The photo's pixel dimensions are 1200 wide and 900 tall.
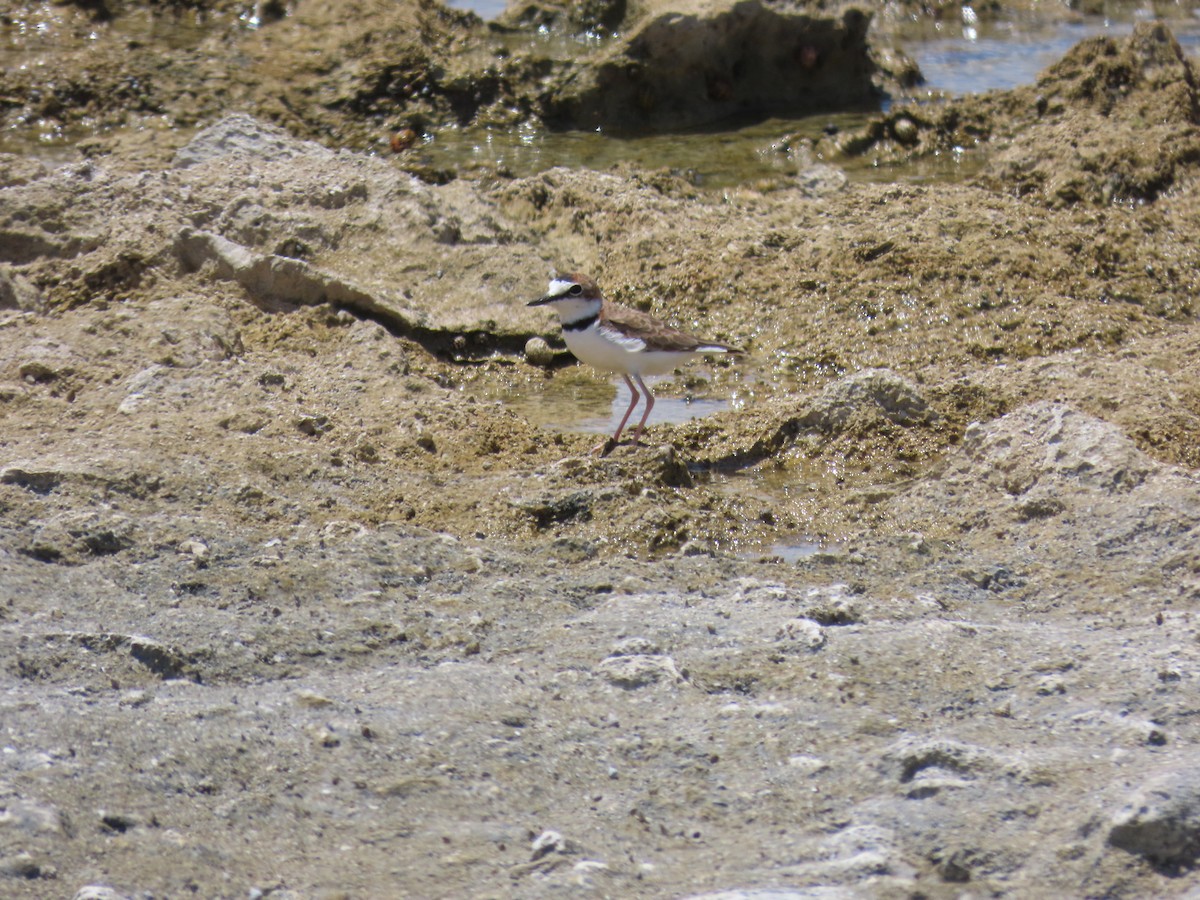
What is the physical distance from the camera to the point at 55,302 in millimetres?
7793

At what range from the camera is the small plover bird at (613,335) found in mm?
7121

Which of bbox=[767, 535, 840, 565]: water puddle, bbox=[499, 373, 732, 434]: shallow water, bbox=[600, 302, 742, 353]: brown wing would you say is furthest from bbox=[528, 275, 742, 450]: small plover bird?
bbox=[767, 535, 840, 565]: water puddle

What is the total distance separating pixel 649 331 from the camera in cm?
718

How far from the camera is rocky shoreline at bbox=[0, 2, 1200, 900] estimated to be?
3.58 meters

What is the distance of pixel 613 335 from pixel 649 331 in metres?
0.19

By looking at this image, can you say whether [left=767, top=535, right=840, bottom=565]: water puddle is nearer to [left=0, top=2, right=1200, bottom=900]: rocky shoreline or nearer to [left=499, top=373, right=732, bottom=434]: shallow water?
[left=0, top=2, right=1200, bottom=900]: rocky shoreline

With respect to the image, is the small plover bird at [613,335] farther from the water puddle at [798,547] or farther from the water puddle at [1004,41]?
the water puddle at [1004,41]

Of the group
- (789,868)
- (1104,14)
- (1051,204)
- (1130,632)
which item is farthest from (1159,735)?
(1104,14)

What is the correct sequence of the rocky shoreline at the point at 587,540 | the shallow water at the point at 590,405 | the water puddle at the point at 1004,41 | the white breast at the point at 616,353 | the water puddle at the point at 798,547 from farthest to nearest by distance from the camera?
the water puddle at the point at 1004,41 < the shallow water at the point at 590,405 < the white breast at the point at 616,353 < the water puddle at the point at 798,547 < the rocky shoreline at the point at 587,540

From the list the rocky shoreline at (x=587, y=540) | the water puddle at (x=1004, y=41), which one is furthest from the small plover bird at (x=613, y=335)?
the water puddle at (x=1004, y=41)

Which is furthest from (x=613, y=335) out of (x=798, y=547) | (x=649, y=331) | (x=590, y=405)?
(x=798, y=547)

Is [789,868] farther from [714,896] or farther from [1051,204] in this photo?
[1051,204]

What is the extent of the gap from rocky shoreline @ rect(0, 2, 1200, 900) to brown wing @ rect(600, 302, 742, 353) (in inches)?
19.6

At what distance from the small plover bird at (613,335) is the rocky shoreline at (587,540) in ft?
1.58
